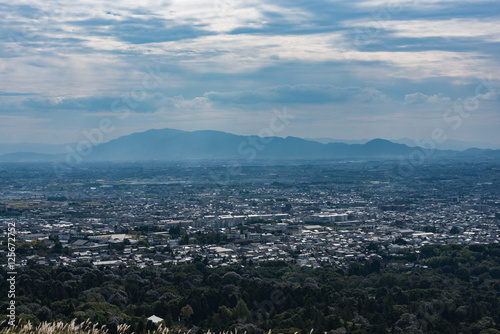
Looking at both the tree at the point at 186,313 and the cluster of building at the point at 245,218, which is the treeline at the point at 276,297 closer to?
the tree at the point at 186,313

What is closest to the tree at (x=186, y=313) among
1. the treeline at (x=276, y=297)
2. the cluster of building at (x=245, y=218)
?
the treeline at (x=276, y=297)

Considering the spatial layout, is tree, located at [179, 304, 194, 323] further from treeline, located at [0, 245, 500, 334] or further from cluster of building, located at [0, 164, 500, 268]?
cluster of building, located at [0, 164, 500, 268]

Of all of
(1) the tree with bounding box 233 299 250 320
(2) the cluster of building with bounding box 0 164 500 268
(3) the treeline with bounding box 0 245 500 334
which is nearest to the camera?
(3) the treeline with bounding box 0 245 500 334

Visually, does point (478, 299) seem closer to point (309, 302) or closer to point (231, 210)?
point (309, 302)

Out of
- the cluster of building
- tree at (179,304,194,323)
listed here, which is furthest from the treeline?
the cluster of building

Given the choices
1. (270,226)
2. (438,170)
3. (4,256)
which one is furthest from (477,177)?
(4,256)

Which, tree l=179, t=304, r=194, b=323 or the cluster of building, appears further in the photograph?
the cluster of building

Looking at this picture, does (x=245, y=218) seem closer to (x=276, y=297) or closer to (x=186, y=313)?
(x=276, y=297)

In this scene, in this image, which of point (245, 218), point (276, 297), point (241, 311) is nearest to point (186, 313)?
point (241, 311)

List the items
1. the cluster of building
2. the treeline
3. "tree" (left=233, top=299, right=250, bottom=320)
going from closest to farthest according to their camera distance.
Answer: the treeline < "tree" (left=233, top=299, right=250, bottom=320) < the cluster of building
